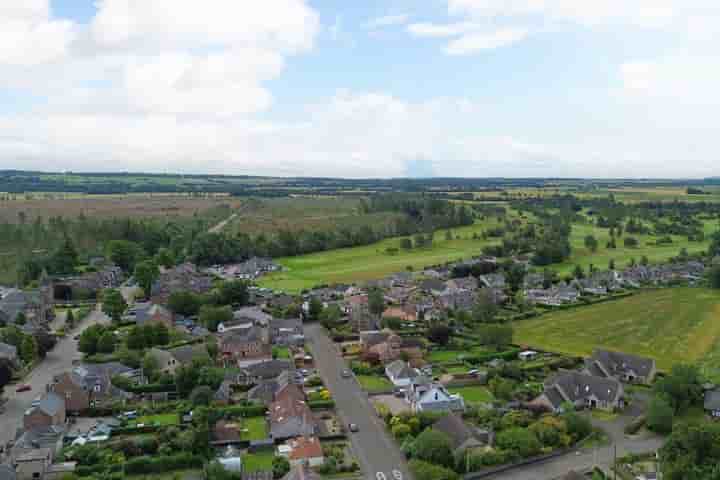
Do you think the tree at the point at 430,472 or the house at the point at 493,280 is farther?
the house at the point at 493,280

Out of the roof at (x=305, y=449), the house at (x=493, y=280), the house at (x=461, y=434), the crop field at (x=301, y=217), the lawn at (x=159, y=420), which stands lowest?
the lawn at (x=159, y=420)

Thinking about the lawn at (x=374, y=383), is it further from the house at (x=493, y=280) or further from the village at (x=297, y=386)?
the house at (x=493, y=280)

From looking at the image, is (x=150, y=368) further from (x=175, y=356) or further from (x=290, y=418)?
(x=290, y=418)

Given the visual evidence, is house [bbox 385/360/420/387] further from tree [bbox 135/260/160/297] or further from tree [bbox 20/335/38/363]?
tree [bbox 135/260/160/297]

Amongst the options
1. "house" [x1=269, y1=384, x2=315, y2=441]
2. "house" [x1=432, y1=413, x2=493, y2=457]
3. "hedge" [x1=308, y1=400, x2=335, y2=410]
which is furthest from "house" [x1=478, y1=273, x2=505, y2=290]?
"house" [x1=269, y1=384, x2=315, y2=441]

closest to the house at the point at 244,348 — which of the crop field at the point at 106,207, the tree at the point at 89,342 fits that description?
the tree at the point at 89,342

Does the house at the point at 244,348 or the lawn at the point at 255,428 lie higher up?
the house at the point at 244,348

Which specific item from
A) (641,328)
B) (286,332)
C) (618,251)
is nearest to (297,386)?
(286,332)
